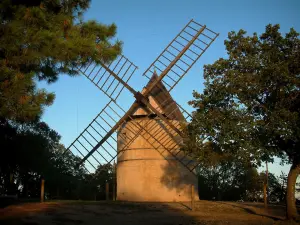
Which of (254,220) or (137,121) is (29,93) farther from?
(137,121)

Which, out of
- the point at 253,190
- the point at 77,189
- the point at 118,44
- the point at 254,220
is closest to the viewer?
the point at 118,44

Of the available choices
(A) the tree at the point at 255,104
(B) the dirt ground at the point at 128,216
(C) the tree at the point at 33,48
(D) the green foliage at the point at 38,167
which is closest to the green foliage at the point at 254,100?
(A) the tree at the point at 255,104

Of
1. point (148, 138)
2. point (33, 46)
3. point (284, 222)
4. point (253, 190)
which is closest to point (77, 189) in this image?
point (253, 190)

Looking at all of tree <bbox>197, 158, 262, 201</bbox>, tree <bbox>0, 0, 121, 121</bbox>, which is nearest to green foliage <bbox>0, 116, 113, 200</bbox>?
tree <bbox>0, 0, 121, 121</bbox>

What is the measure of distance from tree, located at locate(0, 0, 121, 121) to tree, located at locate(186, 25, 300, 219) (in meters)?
5.22

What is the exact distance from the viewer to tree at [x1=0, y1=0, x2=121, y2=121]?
907 cm

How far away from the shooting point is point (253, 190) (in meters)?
40.5

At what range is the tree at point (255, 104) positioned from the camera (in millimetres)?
12711

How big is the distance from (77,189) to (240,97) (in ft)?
113

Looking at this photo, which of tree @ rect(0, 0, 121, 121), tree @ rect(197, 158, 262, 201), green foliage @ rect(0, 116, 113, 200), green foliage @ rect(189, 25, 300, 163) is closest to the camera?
tree @ rect(0, 0, 121, 121)

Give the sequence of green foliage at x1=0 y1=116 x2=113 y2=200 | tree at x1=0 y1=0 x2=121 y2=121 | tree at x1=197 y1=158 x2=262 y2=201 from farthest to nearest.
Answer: tree at x1=197 y1=158 x2=262 y2=201 → green foliage at x1=0 y1=116 x2=113 y2=200 → tree at x1=0 y1=0 x2=121 y2=121

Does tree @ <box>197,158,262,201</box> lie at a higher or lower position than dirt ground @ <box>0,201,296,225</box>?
higher

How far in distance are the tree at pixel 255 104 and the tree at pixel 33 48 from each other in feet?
17.1

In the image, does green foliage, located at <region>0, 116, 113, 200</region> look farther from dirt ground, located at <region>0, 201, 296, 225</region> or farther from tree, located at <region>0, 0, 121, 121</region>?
tree, located at <region>0, 0, 121, 121</region>
